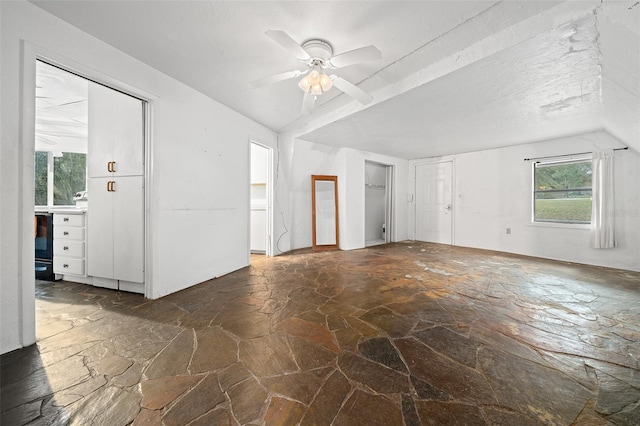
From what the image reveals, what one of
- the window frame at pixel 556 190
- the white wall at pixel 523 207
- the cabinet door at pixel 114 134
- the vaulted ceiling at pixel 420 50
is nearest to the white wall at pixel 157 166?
the vaulted ceiling at pixel 420 50

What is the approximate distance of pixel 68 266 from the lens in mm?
2711

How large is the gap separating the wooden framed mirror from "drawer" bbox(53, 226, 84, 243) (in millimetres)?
3425

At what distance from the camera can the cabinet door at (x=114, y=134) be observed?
95.5 inches

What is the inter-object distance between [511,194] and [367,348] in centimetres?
A: 493

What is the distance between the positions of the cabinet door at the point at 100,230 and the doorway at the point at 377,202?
4813 mm

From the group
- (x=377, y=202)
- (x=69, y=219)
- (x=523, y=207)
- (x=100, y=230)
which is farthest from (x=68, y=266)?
(x=523, y=207)

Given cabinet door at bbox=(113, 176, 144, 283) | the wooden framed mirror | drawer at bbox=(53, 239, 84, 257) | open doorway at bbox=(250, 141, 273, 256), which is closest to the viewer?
cabinet door at bbox=(113, 176, 144, 283)

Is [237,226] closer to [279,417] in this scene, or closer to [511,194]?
[279,417]

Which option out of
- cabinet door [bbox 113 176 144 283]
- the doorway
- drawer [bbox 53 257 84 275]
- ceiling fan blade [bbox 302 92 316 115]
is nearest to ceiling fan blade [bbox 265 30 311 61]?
ceiling fan blade [bbox 302 92 316 115]

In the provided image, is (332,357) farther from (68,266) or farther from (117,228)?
(68,266)

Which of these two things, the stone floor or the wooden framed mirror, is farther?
the wooden framed mirror

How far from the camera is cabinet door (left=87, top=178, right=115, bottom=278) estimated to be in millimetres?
2545

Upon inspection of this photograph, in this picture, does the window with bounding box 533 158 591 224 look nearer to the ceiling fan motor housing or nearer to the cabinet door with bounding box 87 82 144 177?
the ceiling fan motor housing

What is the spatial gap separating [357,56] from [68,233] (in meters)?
3.72
